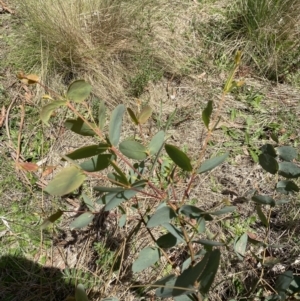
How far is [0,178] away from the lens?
2502 mm

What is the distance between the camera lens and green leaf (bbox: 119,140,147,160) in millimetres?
1172

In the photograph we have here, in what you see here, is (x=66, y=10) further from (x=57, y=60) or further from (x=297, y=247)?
(x=297, y=247)

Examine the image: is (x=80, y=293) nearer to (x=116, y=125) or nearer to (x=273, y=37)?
(x=116, y=125)

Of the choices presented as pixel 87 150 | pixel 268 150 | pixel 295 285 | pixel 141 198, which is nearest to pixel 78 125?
pixel 87 150

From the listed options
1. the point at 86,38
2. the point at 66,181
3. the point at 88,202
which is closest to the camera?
the point at 66,181

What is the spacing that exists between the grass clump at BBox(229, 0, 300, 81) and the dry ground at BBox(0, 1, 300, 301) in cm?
12

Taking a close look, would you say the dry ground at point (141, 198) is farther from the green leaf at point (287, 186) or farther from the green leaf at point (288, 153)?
the green leaf at point (288, 153)

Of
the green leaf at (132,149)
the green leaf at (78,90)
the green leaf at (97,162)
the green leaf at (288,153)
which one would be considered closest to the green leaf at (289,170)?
the green leaf at (288,153)

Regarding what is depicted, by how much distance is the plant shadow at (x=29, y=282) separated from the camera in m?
2.07

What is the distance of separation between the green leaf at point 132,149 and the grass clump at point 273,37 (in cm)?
199

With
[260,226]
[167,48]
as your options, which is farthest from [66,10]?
[260,226]

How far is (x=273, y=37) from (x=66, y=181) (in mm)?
2388

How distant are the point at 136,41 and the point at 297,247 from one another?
1720 millimetres

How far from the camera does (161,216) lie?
118cm
